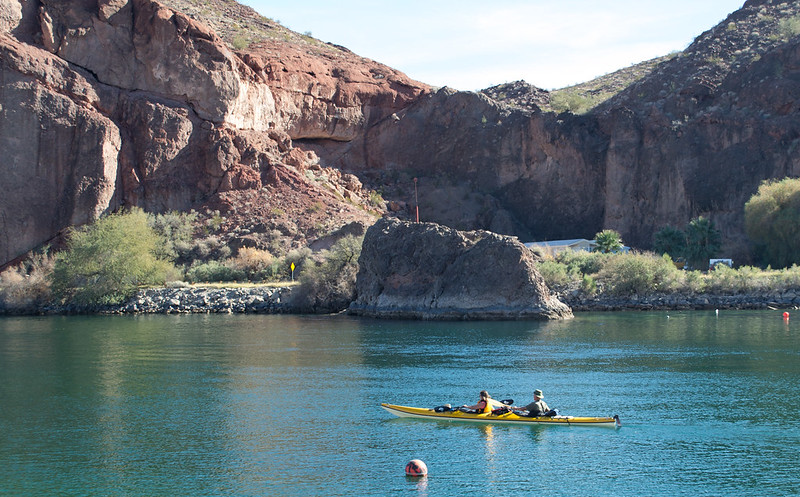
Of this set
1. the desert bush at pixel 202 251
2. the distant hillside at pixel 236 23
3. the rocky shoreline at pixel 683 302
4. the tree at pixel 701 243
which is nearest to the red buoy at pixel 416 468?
the rocky shoreline at pixel 683 302

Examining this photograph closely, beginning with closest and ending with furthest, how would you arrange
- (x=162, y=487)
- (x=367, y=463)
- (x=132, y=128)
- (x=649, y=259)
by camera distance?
(x=162, y=487) < (x=367, y=463) < (x=649, y=259) < (x=132, y=128)

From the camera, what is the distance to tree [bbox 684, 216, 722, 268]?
7812 centimetres

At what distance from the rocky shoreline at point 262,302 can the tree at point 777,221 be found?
28.7 ft

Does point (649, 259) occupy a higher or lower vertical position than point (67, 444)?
higher

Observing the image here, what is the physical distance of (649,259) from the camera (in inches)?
2682

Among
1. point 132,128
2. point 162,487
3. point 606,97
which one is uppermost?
point 606,97

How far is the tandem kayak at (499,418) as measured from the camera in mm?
26766

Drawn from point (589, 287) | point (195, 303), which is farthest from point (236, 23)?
point (589, 287)

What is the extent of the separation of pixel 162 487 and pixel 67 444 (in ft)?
17.6

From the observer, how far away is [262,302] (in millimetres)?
70562

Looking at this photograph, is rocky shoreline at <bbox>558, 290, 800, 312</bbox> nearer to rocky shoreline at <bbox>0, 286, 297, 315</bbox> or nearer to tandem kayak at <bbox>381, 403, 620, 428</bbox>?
rocky shoreline at <bbox>0, 286, 297, 315</bbox>

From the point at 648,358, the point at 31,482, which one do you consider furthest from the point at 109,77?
the point at 31,482

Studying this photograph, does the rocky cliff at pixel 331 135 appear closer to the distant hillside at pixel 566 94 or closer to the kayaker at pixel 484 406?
the distant hillside at pixel 566 94

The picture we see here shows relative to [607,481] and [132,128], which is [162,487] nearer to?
[607,481]
